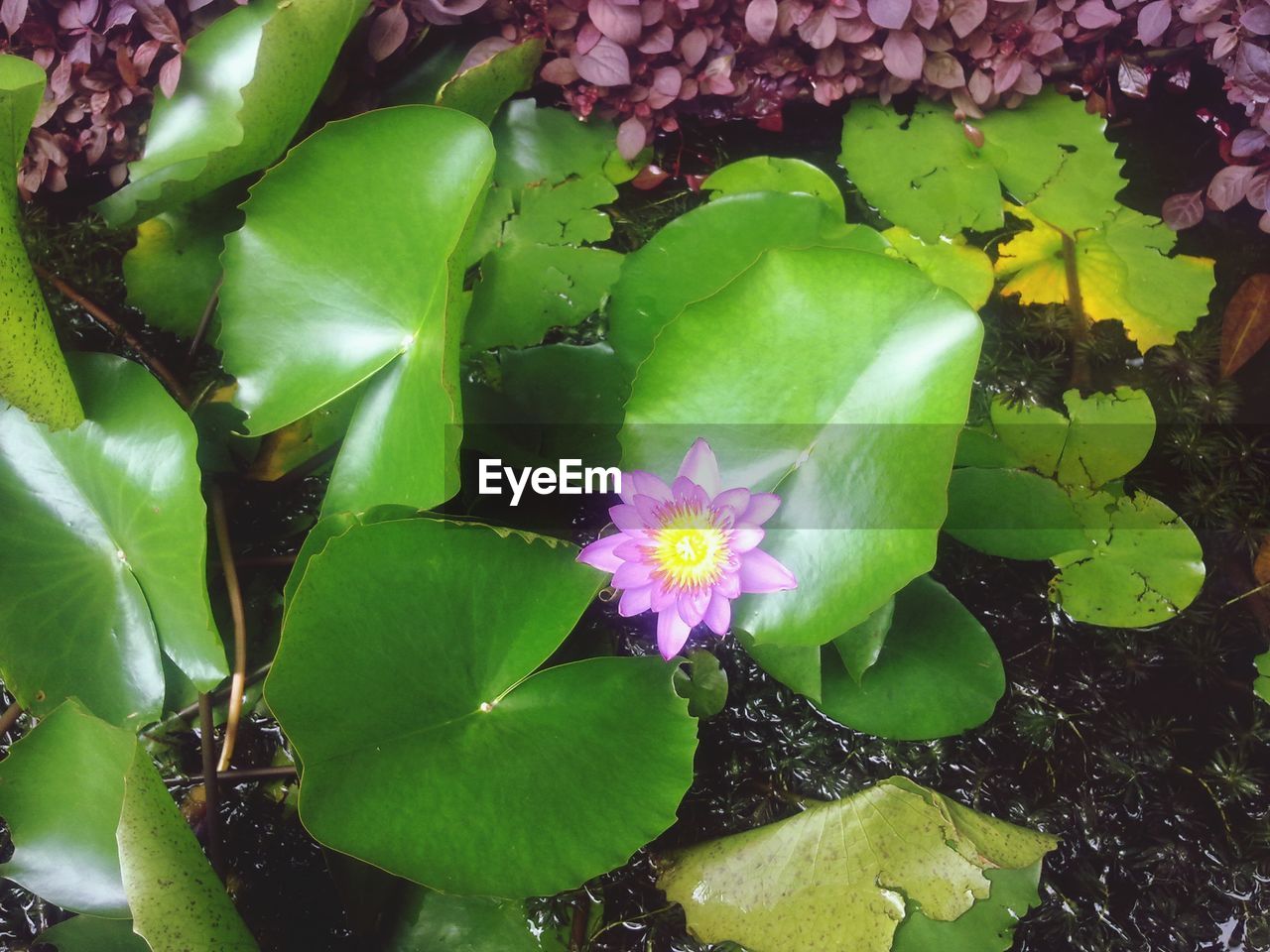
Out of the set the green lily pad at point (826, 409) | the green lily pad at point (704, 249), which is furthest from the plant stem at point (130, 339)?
the green lily pad at point (826, 409)

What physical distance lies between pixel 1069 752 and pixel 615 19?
1.67 meters

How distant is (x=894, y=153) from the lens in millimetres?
1949

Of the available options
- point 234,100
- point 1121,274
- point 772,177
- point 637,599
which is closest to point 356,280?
point 234,100

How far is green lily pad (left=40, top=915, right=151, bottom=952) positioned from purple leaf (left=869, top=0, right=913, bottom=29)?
2118mm

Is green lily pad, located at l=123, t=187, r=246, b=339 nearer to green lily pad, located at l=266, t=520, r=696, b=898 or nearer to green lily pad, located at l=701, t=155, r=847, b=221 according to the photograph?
green lily pad, located at l=266, t=520, r=696, b=898

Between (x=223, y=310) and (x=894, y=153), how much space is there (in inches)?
56.6

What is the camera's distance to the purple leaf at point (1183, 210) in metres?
1.89

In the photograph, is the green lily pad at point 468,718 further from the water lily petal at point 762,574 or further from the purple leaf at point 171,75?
the purple leaf at point 171,75

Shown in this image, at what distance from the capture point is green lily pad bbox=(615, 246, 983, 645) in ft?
4.01

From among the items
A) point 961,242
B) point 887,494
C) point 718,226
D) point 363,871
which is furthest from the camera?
point 961,242

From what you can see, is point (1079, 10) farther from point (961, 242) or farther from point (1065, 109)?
point (961, 242)

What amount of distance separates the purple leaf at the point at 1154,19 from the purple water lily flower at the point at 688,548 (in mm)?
1387

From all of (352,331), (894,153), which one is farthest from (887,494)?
(894,153)

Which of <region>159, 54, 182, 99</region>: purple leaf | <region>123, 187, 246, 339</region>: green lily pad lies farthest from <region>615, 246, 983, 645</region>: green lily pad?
<region>159, 54, 182, 99</region>: purple leaf
